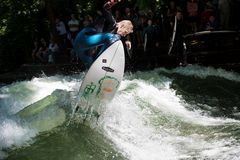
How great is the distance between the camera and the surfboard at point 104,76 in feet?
28.2

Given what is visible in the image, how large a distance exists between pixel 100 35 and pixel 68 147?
2.36 meters

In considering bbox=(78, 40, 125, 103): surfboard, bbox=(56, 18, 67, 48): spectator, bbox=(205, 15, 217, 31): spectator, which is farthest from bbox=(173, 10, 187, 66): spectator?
bbox=(78, 40, 125, 103): surfboard

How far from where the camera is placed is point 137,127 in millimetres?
8539

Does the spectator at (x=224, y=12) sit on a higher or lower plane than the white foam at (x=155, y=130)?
higher

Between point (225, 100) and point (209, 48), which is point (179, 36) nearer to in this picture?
point (209, 48)

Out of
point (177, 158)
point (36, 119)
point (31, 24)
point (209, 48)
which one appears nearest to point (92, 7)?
point (31, 24)

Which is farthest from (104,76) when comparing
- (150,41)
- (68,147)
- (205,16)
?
(205,16)

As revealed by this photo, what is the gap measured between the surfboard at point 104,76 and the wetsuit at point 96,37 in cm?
14

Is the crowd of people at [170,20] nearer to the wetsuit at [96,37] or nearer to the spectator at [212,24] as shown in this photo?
the spectator at [212,24]

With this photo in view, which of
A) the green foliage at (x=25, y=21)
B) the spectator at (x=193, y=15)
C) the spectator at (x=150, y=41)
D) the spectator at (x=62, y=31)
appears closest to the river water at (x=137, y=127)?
the spectator at (x=150, y=41)

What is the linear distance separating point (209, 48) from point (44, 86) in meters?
6.20

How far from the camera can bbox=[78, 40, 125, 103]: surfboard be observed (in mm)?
8594

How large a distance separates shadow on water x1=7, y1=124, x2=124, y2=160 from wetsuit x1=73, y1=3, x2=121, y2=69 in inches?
61.2

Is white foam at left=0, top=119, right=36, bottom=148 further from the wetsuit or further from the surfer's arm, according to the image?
the surfer's arm
